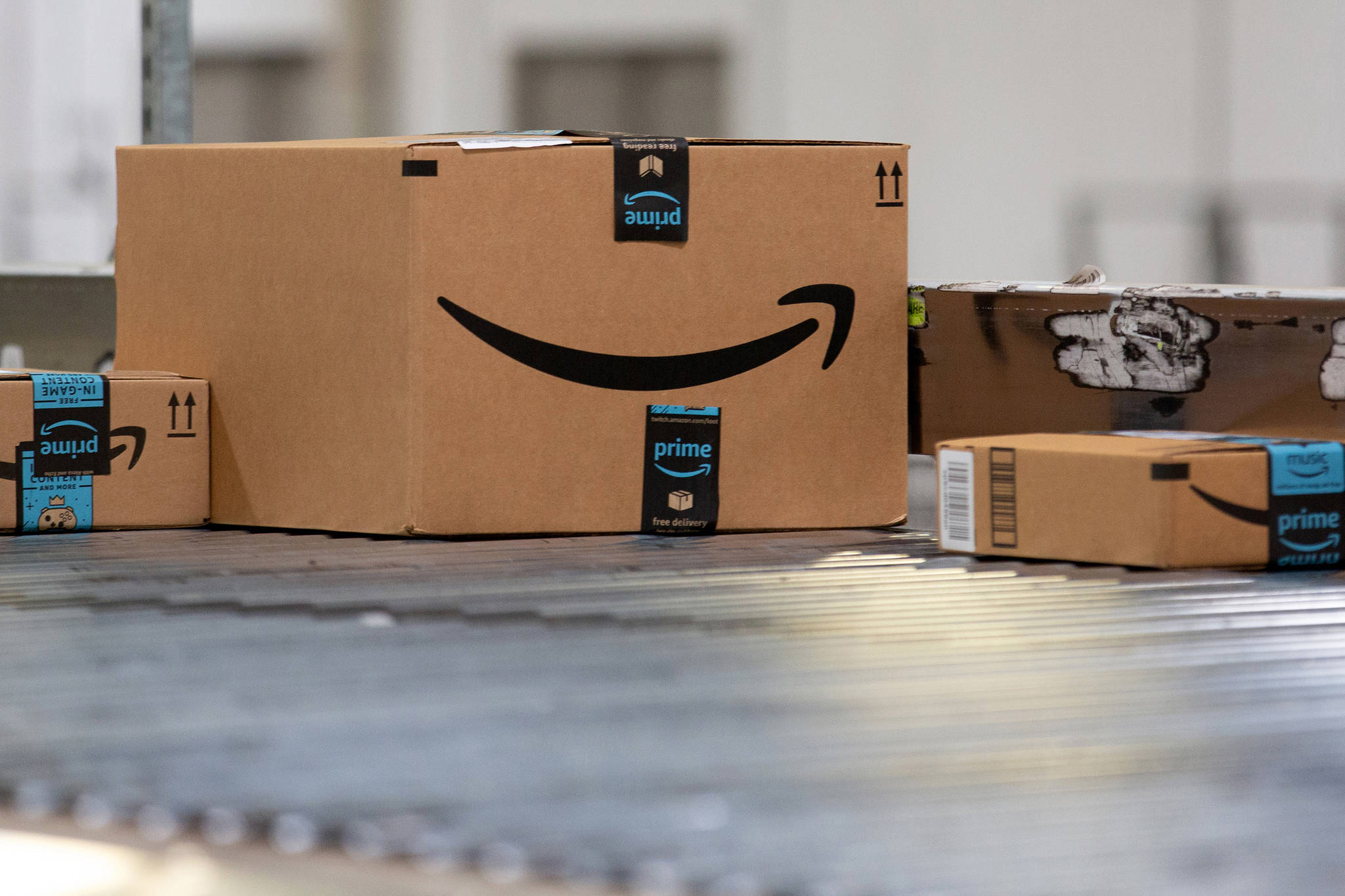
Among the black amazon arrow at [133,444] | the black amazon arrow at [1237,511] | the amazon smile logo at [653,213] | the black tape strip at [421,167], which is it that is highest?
the black tape strip at [421,167]

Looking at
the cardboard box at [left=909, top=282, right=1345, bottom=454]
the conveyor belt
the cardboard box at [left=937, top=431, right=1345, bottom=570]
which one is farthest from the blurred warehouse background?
the conveyor belt

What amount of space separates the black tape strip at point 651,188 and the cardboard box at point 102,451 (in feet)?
1.56

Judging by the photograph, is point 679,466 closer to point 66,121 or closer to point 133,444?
point 133,444

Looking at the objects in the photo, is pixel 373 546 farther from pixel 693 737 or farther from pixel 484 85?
pixel 484 85

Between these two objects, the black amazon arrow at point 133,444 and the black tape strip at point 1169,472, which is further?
the black amazon arrow at point 133,444

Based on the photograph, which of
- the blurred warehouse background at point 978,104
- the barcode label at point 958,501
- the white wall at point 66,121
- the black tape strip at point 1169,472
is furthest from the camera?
the blurred warehouse background at point 978,104

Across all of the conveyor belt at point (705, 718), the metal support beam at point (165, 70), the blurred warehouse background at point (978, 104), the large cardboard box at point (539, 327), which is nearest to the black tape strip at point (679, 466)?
the large cardboard box at point (539, 327)

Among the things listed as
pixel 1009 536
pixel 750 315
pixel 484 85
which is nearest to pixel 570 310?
pixel 750 315

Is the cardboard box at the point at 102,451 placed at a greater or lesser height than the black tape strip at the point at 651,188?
lesser

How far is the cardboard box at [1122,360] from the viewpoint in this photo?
1251 millimetres

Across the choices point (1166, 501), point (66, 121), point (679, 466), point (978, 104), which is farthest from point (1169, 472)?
point (66, 121)

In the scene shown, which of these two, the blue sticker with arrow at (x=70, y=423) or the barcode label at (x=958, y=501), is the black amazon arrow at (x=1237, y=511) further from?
the blue sticker with arrow at (x=70, y=423)

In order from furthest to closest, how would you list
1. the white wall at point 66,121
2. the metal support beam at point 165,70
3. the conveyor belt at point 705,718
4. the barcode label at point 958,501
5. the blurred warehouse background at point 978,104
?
the blurred warehouse background at point 978,104, the white wall at point 66,121, the metal support beam at point 165,70, the barcode label at point 958,501, the conveyor belt at point 705,718

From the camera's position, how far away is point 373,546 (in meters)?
1.21
